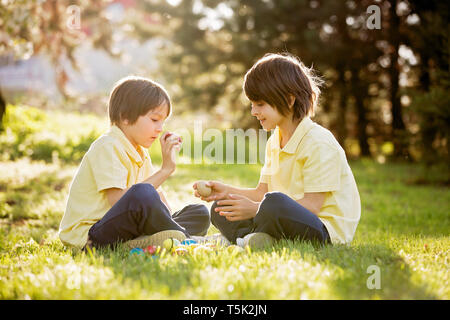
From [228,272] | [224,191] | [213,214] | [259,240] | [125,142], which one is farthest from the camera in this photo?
[213,214]

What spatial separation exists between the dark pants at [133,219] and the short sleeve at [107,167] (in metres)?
0.16

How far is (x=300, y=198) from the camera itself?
3.02m

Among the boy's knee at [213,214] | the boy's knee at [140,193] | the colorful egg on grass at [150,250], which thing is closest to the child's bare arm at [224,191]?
the boy's knee at [213,214]

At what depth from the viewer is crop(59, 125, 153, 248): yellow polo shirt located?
2.89 metres

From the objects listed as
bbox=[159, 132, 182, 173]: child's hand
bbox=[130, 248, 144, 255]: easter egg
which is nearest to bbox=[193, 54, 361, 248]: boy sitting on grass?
bbox=[159, 132, 182, 173]: child's hand

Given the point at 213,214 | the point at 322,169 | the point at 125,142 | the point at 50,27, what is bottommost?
the point at 213,214

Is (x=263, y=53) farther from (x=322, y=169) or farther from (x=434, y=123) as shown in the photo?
(x=322, y=169)

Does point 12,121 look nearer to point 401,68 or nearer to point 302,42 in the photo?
point 302,42

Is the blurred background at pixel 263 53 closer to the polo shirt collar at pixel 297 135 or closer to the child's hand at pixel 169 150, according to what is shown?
the polo shirt collar at pixel 297 135

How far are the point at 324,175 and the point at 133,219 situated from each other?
3.97ft

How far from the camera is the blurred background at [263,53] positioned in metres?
8.67

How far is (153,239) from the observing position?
2865 mm

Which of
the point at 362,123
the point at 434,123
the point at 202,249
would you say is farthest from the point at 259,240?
the point at 362,123
